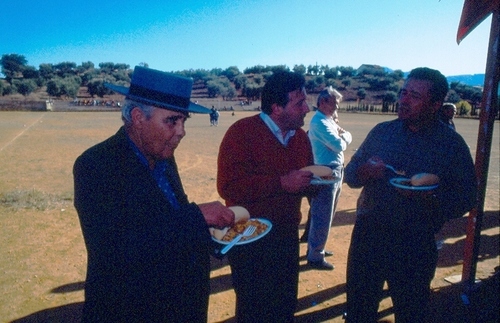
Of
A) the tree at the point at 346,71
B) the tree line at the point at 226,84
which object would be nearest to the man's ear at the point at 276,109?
the tree line at the point at 226,84

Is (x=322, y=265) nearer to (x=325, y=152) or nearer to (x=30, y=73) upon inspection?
(x=325, y=152)

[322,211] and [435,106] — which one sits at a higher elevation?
[435,106]

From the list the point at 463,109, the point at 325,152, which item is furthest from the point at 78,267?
the point at 463,109

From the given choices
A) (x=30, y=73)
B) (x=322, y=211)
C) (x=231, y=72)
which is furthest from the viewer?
(x=231, y=72)

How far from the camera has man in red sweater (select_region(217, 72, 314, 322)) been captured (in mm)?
2438

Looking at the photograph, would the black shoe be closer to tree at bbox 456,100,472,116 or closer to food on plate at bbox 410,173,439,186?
food on plate at bbox 410,173,439,186

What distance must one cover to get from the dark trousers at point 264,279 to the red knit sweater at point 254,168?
0.18 m

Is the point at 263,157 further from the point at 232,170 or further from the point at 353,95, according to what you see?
the point at 353,95

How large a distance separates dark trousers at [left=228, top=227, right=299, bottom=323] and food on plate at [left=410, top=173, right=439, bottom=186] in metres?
1.01

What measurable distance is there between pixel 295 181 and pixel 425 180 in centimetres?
89

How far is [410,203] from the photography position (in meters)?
2.48

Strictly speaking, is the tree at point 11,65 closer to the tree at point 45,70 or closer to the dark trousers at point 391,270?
the tree at point 45,70

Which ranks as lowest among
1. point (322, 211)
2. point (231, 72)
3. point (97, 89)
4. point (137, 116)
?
point (322, 211)

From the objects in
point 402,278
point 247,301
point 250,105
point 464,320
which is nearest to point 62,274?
point 247,301
